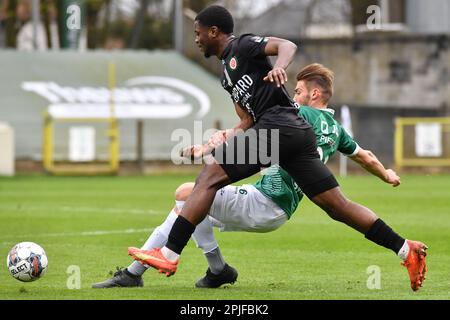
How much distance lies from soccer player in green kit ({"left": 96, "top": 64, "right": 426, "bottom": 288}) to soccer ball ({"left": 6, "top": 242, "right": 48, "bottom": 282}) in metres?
0.52

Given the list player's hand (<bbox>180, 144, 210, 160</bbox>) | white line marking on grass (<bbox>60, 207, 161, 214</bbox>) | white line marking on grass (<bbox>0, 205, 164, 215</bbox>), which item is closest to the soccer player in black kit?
player's hand (<bbox>180, 144, 210, 160</bbox>)

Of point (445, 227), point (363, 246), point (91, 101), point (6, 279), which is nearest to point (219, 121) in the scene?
point (91, 101)

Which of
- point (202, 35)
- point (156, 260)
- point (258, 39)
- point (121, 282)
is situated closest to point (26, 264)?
point (121, 282)

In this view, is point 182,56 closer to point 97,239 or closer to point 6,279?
point 97,239

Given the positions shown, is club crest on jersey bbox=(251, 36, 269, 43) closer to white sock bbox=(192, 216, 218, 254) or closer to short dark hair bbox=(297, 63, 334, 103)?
short dark hair bbox=(297, 63, 334, 103)

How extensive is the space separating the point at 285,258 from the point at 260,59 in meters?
3.52

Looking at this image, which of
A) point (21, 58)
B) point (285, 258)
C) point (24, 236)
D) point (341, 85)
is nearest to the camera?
point (285, 258)

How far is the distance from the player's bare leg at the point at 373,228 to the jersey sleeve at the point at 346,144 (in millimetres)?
691

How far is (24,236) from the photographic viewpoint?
1377 centimetres

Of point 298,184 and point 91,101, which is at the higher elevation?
point 298,184

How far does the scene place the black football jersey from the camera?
333 inches

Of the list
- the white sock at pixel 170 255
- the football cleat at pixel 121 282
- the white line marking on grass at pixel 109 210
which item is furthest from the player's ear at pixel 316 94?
the white line marking on grass at pixel 109 210

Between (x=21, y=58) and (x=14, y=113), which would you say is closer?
(x=14, y=113)

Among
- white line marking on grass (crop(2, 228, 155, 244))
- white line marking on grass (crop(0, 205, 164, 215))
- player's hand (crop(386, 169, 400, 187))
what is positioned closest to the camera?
player's hand (crop(386, 169, 400, 187))
